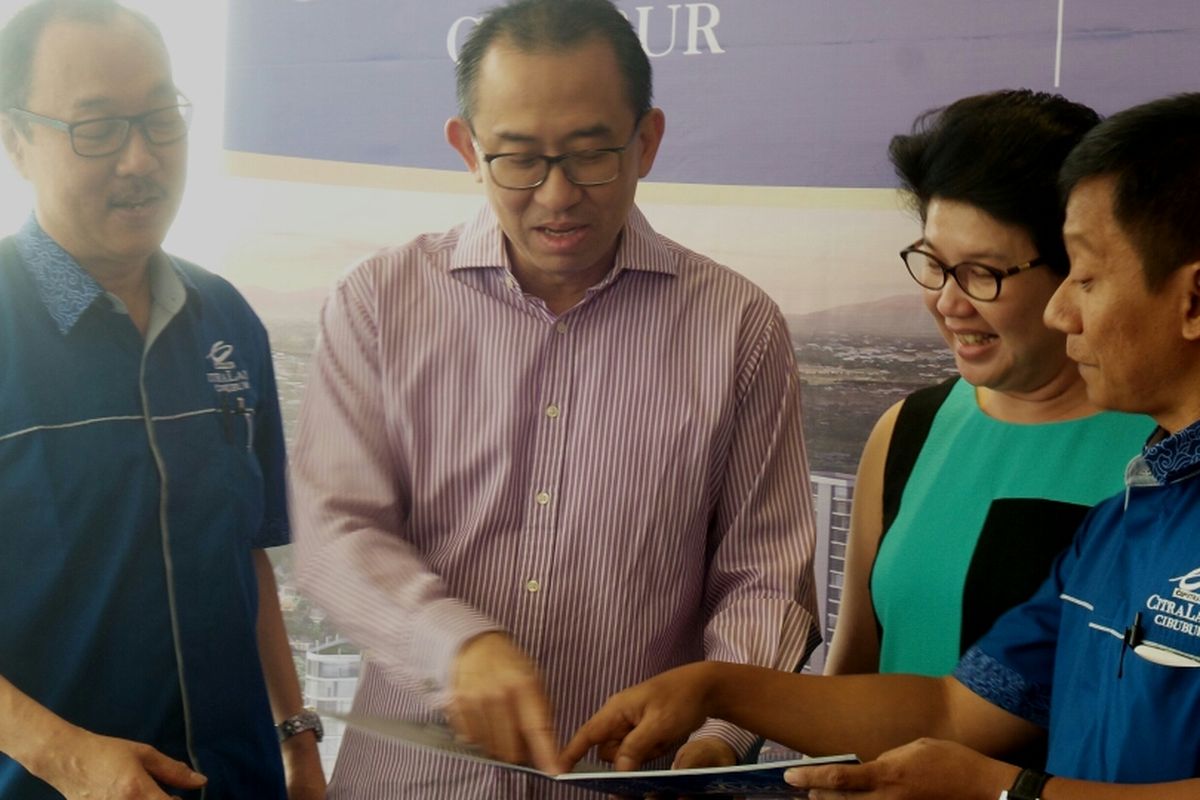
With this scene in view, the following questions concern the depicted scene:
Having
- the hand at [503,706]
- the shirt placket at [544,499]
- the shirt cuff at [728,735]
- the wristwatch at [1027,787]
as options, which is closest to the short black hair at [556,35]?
the shirt placket at [544,499]

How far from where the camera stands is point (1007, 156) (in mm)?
1884

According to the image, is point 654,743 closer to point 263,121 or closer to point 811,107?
point 811,107

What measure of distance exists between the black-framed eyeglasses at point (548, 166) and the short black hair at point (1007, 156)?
1.51 feet

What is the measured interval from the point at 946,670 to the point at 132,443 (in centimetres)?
124

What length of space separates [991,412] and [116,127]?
1391 millimetres

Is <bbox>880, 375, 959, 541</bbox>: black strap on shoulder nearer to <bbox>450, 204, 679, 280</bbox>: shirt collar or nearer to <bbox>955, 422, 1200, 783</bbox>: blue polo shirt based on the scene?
<bbox>955, 422, 1200, 783</bbox>: blue polo shirt

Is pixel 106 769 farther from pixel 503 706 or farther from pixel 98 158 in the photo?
pixel 98 158

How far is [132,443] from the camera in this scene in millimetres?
2002

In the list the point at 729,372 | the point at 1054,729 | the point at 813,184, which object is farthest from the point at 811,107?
the point at 1054,729

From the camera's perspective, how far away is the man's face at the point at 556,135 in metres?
1.81

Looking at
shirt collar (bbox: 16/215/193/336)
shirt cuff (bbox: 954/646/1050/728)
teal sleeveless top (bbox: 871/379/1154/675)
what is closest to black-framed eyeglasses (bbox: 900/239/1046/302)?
teal sleeveless top (bbox: 871/379/1154/675)

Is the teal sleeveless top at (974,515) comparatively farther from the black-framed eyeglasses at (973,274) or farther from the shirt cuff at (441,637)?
the shirt cuff at (441,637)

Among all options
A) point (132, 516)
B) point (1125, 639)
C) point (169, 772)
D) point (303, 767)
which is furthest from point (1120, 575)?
point (303, 767)

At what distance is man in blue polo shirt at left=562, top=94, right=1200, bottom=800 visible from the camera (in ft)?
4.85
